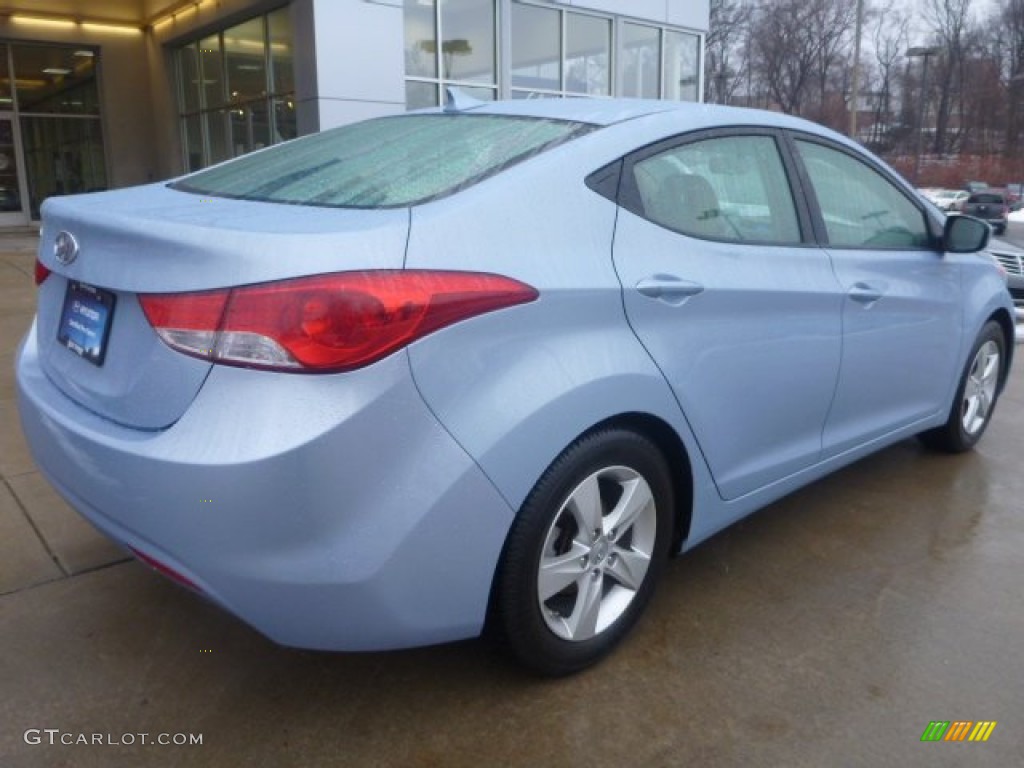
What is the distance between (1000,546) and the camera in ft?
11.3

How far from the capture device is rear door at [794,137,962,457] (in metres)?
3.28

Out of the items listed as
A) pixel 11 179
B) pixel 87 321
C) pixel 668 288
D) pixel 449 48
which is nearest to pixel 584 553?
pixel 668 288

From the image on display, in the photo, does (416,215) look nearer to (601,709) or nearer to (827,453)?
(601,709)

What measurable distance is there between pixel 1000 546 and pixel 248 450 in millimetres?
2913

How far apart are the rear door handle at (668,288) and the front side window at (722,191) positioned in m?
0.17

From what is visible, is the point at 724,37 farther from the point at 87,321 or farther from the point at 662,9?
the point at 87,321

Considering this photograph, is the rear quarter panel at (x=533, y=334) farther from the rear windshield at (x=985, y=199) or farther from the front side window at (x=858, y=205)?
the rear windshield at (x=985, y=199)

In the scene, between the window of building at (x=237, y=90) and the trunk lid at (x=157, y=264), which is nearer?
the trunk lid at (x=157, y=264)

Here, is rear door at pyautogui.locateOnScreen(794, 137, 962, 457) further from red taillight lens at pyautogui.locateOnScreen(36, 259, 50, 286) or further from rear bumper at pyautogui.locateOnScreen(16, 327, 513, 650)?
red taillight lens at pyautogui.locateOnScreen(36, 259, 50, 286)

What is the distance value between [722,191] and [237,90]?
44.1 feet

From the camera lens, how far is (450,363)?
1988mm

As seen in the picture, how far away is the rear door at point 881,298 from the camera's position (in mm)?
3277

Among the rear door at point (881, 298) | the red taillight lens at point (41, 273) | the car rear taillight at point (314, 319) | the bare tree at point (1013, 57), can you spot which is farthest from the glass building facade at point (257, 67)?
the bare tree at point (1013, 57)

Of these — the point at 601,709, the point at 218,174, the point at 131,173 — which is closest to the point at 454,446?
the point at 601,709
